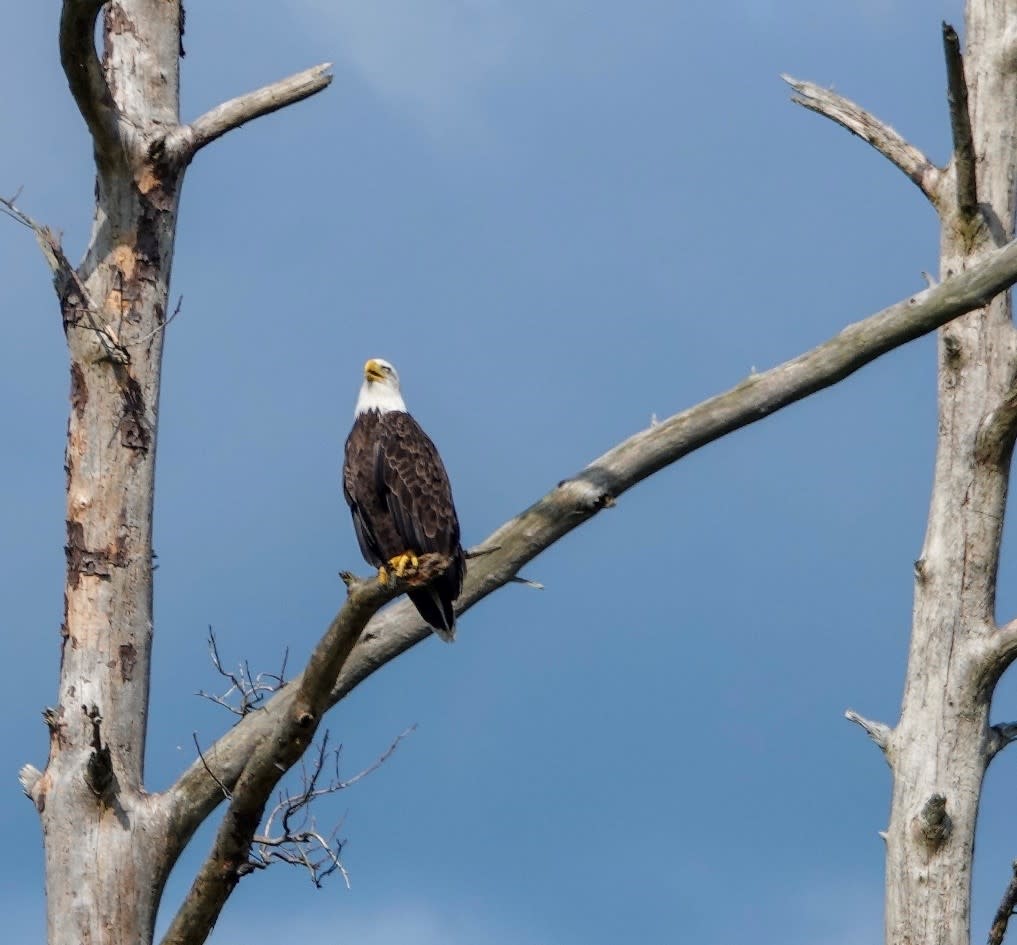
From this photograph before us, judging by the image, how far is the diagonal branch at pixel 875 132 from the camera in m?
8.75

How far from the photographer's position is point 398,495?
774 centimetres

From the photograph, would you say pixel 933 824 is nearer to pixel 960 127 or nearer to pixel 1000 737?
pixel 1000 737

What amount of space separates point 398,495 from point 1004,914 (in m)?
3.29

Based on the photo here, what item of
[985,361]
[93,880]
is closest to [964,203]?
[985,361]

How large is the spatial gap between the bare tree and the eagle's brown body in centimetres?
57

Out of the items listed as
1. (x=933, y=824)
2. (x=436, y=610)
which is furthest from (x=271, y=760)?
(x=933, y=824)

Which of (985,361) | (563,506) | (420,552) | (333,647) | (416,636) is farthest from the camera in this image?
(985,361)

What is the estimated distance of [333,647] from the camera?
5609mm

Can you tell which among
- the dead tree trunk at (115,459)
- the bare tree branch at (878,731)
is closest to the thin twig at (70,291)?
the dead tree trunk at (115,459)

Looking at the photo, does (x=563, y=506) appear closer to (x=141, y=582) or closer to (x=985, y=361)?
(x=141, y=582)

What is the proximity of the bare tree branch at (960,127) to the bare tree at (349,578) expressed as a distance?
0.01 meters

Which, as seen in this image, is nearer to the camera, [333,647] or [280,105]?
[333,647]

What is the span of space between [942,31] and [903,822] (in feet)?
11.6

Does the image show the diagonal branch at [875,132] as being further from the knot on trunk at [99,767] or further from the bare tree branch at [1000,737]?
the knot on trunk at [99,767]
